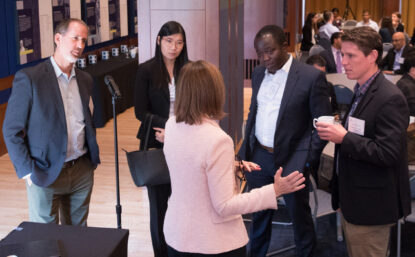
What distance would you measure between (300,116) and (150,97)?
0.89 meters

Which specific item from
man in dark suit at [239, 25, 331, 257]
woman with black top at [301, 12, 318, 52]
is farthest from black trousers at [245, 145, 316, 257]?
woman with black top at [301, 12, 318, 52]

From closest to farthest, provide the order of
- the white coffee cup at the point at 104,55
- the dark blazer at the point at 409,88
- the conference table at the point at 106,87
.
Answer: the dark blazer at the point at 409,88
the conference table at the point at 106,87
the white coffee cup at the point at 104,55

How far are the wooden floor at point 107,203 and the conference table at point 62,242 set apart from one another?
5.71ft

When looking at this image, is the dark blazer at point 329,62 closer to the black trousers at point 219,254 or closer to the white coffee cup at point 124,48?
the white coffee cup at point 124,48

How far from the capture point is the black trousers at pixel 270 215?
3.39 metres

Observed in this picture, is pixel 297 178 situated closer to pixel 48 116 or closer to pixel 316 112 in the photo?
pixel 316 112

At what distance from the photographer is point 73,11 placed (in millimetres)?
8273

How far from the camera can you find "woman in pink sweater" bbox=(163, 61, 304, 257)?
200 cm

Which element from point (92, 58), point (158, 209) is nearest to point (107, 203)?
point (158, 209)

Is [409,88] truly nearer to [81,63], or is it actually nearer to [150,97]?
[150,97]

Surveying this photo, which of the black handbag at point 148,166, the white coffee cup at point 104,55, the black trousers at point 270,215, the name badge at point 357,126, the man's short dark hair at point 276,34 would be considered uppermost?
the man's short dark hair at point 276,34

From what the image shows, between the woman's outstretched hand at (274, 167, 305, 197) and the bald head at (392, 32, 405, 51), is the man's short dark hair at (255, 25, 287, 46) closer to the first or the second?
the woman's outstretched hand at (274, 167, 305, 197)

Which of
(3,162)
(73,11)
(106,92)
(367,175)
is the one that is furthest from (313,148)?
(73,11)

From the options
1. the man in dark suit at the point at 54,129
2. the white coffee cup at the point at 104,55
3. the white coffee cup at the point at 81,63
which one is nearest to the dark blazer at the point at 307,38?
the white coffee cup at the point at 104,55
